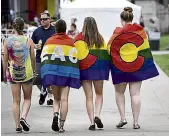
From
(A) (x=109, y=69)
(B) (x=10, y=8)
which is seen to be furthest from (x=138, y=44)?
(B) (x=10, y=8)

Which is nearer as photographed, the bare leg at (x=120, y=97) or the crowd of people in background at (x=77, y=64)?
the crowd of people in background at (x=77, y=64)

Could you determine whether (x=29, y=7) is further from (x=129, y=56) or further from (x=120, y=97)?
(x=129, y=56)

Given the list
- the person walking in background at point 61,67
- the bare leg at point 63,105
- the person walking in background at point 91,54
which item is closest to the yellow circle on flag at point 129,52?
the person walking in background at point 91,54

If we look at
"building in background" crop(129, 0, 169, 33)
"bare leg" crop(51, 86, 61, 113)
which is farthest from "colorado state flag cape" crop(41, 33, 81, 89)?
"building in background" crop(129, 0, 169, 33)

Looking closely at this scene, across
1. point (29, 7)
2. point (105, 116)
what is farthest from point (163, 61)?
point (29, 7)

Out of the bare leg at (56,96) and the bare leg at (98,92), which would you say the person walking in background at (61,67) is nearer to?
the bare leg at (56,96)

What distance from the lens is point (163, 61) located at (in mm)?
22984

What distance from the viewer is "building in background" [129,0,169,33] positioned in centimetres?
3922

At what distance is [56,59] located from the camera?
9703mm

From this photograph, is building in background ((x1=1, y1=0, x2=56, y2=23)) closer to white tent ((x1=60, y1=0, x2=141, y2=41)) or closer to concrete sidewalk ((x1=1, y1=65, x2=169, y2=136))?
white tent ((x1=60, y1=0, x2=141, y2=41))

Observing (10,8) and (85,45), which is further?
(10,8)

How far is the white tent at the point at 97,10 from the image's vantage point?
2594 cm

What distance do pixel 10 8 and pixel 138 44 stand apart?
24.9 metres

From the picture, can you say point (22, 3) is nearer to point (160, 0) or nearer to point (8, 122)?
point (160, 0)
